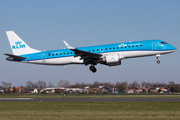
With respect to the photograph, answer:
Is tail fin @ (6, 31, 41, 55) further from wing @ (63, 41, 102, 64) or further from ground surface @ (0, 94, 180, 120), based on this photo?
ground surface @ (0, 94, 180, 120)

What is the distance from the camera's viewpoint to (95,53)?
38.6 m

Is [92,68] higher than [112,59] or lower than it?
lower

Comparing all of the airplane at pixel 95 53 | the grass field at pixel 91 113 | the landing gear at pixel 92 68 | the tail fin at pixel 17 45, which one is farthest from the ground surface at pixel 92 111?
the tail fin at pixel 17 45

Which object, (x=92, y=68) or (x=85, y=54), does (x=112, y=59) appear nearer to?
(x=85, y=54)

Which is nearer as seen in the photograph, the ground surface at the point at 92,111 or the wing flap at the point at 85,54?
the ground surface at the point at 92,111

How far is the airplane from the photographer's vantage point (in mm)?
38656

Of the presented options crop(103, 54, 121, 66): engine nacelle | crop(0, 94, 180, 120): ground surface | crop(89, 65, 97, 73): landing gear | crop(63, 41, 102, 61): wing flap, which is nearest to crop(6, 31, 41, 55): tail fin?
crop(63, 41, 102, 61): wing flap

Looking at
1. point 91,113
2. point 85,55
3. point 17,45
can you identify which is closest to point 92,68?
point 85,55

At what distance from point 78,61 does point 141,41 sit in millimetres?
10288

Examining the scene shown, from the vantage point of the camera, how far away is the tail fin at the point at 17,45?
4483 cm

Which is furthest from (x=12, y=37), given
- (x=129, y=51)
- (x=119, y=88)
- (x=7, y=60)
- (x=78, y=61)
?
(x=119, y=88)

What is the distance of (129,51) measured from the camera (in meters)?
38.7

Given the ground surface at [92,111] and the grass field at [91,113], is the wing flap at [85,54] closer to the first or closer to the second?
the ground surface at [92,111]

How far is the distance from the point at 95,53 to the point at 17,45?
15.5 m
